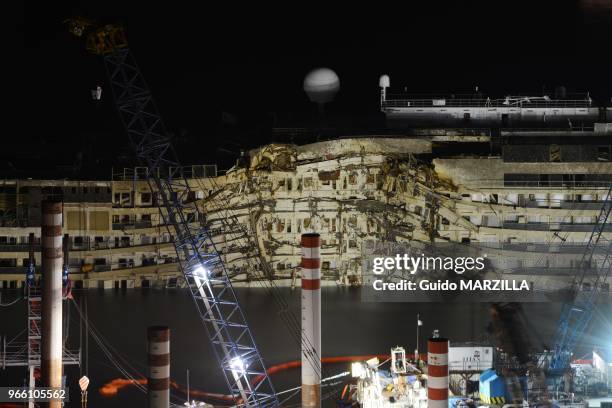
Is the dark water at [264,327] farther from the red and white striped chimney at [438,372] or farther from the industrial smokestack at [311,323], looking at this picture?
the red and white striped chimney at [438,372]

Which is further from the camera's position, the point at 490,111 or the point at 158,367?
the point at 490,111

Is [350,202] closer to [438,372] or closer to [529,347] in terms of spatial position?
[529,347]

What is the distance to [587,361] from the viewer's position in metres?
37.1

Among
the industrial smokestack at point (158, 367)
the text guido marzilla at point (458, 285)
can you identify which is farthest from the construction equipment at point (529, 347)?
the text guido marzilla at point (458, 285)

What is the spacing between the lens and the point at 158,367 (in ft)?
101

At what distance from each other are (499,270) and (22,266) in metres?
16.4

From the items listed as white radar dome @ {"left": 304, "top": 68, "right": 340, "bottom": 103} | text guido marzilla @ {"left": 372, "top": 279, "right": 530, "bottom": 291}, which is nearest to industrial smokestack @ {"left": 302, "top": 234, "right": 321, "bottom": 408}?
text guido marzilla @ {"left": 372, "top": 279, "right": 530, "bottom": 291}

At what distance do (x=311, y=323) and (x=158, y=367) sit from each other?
18.6 ft

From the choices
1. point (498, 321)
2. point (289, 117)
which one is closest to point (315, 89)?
point (289, 117)

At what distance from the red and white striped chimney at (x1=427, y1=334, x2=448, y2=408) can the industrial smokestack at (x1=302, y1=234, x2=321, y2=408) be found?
514cm

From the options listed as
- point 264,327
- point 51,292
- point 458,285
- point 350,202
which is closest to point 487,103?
point 350,202

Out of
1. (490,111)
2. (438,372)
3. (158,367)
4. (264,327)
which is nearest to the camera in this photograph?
(438,372)

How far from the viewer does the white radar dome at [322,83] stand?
5212 centimetres

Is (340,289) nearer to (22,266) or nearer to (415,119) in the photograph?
(415,119)
